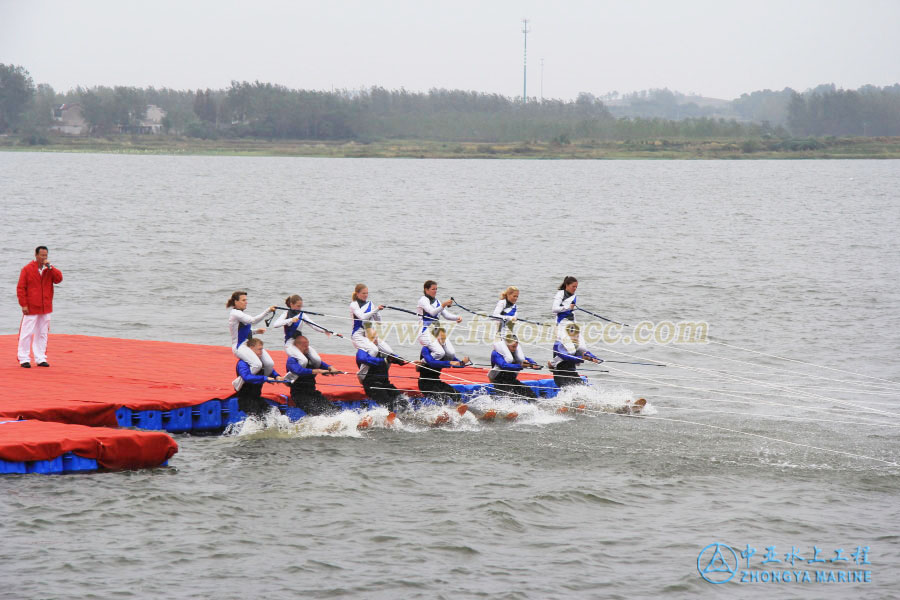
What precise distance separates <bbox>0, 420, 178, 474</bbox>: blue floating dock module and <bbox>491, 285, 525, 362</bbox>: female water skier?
608 centimetres

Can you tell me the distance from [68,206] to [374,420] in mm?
Result: 62953

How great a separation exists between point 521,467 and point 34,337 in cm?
902

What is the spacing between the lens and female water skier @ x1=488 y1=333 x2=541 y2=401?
18578 mm

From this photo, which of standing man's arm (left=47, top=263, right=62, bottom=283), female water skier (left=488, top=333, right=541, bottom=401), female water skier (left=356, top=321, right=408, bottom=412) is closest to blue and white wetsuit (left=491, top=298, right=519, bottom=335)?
female water skier (left=488, top=333, right=541, bottom=401)

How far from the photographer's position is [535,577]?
1184 centimetres

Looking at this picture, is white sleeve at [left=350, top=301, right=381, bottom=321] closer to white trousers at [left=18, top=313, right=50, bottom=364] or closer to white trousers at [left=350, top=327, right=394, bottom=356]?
white trousers at [left=350, top=327, right=394, bottom=356]

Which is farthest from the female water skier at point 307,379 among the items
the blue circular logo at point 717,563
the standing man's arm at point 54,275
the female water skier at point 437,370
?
the blue circular logo at point 717,563

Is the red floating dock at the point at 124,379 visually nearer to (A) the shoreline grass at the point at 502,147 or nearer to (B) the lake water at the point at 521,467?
(B) the lake water at the point at 521,467

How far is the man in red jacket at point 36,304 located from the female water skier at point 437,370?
6.52 metres

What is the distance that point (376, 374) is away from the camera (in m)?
17.9

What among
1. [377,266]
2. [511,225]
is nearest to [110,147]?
[511,225]

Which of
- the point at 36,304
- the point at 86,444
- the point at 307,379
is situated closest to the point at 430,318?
the point at 307,379

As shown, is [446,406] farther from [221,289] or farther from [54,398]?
[221,289]

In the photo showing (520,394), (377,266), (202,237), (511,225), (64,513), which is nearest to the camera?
(64,513)
